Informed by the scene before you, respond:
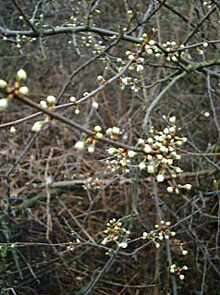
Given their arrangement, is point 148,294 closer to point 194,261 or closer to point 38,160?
point 194,261

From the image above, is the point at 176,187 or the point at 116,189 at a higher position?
the point at 176,187

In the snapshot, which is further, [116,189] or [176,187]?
[116,189]

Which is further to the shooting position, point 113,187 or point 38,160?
point 38,160

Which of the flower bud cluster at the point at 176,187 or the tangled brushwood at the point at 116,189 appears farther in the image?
the tangled brushwood at the point at 116,189

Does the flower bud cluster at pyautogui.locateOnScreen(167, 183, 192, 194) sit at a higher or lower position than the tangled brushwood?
higher

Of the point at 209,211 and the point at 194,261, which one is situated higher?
the point at 209,211

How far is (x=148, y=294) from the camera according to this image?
360 cm

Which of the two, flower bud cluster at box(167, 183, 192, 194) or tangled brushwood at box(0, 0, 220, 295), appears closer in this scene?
flower bud cluster at box(167, 183, 192, 194)

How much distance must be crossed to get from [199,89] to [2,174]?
1785 millimetres

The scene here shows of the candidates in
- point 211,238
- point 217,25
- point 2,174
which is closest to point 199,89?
point 217,25

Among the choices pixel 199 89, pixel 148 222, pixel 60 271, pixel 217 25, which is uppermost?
pixel 217 25

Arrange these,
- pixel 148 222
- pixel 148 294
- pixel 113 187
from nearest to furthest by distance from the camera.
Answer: pixel 148 294 < pixel 148 222 < pixel 113 187

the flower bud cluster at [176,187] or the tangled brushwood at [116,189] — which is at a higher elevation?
the flower bud cluster at [176,187]

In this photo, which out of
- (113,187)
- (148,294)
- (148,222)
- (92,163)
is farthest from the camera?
(92,163)
